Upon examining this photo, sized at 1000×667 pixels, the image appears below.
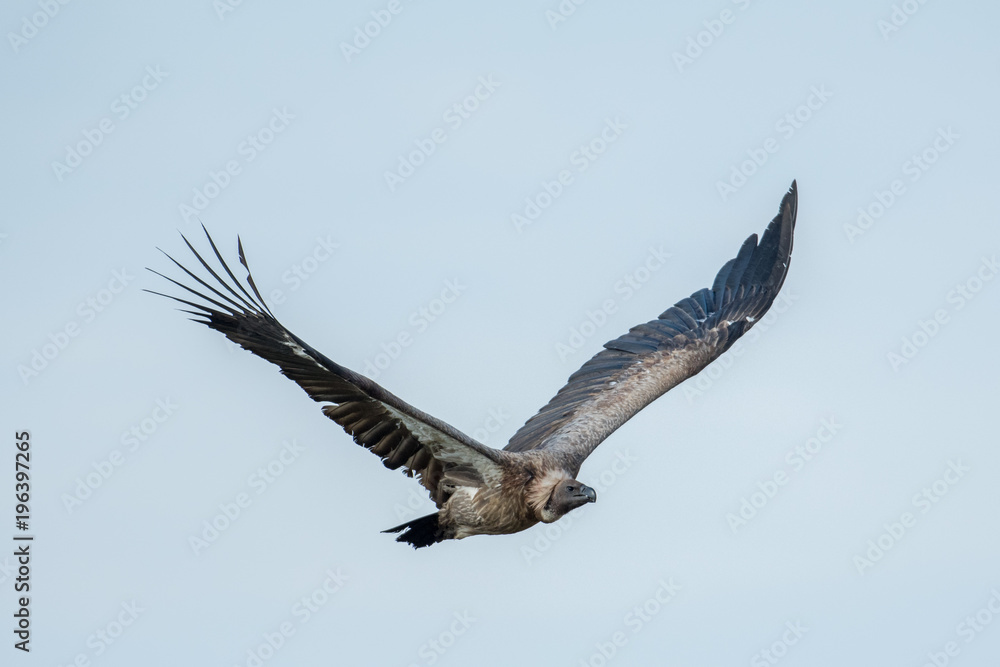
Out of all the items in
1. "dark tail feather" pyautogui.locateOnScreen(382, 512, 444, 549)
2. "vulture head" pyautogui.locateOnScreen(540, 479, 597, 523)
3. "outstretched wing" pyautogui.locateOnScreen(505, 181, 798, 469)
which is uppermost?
"outstretched wing" pyautogui.locateOnScreen(505, 181, 798, 469)

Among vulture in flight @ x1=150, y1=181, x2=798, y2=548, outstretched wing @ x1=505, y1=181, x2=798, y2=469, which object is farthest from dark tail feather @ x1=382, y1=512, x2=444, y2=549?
outstretched wing @ x1=505, y1=181, x2=798, y2=469

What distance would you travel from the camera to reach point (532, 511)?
13781 millimetres

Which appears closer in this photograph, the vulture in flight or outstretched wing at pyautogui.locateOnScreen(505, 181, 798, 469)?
the vulture in flight

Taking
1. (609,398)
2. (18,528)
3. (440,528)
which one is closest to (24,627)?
(18,528)

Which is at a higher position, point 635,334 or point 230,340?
point 635,334

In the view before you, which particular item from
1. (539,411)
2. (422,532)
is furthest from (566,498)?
(539,411)

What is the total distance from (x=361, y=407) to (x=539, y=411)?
4.13m

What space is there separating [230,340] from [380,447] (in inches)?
78.5

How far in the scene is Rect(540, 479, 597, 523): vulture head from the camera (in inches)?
530

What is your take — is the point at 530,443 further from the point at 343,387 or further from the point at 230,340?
the point at 230,340

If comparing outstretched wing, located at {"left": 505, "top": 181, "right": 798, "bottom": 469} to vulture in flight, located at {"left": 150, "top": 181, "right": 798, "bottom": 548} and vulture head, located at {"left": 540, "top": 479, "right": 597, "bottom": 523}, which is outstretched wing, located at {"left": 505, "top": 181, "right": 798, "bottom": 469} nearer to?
vulture in flight, located at {"left": 150, "top": 181, "right": 798, "bottom": 548}

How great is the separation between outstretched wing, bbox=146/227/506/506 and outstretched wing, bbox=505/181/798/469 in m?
2.00

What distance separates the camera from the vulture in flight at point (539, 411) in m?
12.1

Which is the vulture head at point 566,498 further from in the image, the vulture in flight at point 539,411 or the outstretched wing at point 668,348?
the outstretched wing at point 668,348
